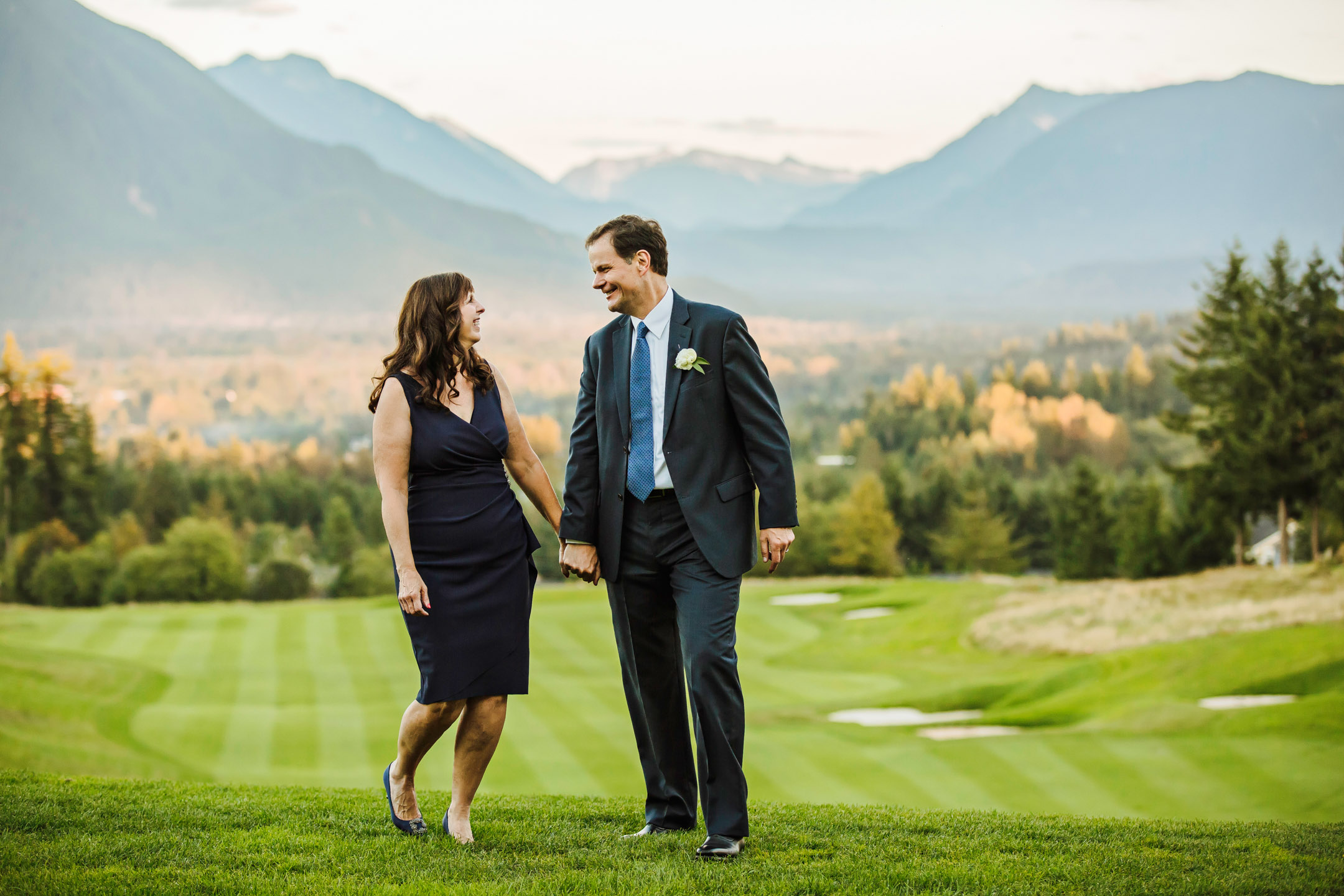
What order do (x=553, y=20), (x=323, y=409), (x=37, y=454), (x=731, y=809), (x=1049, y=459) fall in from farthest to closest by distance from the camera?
(x=323, y=409)
(x=1049, y=459)
(x=553, y=20)
(x=37, y=454)
(x=731, y=809)

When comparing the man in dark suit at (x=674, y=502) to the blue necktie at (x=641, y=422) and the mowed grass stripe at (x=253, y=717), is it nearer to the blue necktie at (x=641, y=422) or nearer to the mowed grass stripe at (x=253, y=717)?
the blue necktie at (x=641, y=422)

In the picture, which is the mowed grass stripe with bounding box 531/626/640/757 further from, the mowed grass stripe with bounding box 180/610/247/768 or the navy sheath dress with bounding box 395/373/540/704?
the navy sheath dress with bounding box 395/373/540/704

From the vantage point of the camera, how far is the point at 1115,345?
446 ft

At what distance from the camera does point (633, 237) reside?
170 inches

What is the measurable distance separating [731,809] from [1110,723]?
1028 cm

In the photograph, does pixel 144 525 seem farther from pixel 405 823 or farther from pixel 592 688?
pixel 405 823

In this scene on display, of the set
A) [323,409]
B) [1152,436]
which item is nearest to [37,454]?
[1152,436]

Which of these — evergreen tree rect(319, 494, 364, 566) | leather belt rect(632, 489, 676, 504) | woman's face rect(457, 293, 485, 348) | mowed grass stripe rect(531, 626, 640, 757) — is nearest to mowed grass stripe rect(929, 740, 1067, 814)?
mowed grass stripe rect(531, 626, 640, 757)

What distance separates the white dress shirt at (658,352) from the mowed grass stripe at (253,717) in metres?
11.0

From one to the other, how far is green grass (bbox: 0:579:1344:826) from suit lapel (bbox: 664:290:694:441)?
5941 mm

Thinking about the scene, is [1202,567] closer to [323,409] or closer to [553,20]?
[553,20]

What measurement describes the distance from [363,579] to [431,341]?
60.0 meters

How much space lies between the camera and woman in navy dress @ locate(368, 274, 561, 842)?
419 centimetres

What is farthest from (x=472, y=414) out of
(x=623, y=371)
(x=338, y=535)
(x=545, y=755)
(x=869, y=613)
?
(x=338, y=535)
